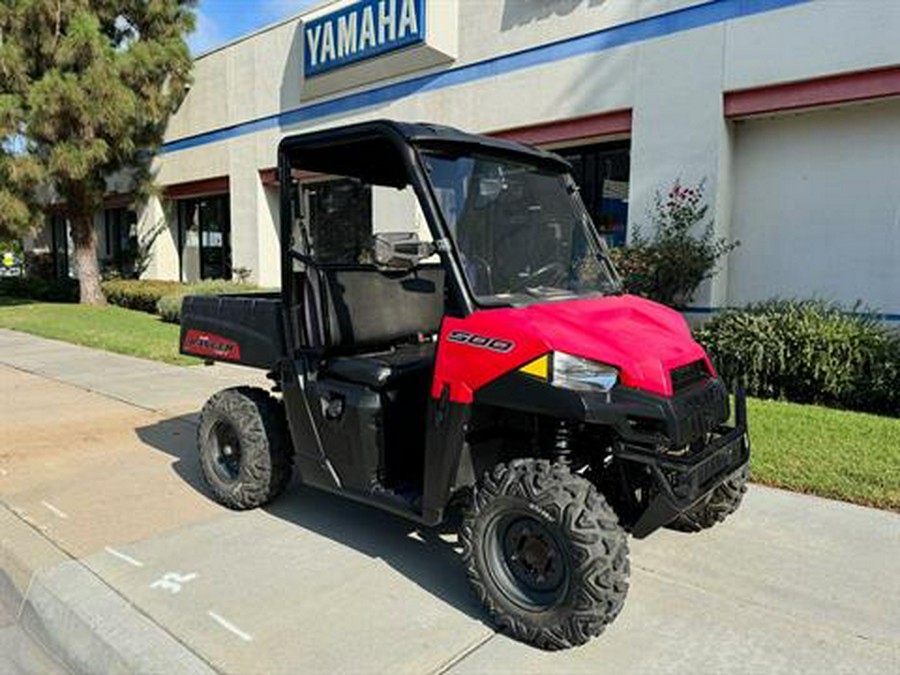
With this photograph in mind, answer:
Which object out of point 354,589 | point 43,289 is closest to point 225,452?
point 354,589

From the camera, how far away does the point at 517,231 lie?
11.0ft

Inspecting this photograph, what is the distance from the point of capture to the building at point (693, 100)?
7949mm

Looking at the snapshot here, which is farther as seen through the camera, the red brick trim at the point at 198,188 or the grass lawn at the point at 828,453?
the red brick trim at the point at 198,188

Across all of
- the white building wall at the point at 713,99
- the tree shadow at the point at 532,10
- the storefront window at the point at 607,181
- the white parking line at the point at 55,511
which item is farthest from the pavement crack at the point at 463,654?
the tree shadow at the point at 532,10

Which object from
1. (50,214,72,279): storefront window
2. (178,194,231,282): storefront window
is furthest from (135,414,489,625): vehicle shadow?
(50,214,72,279): storefront window

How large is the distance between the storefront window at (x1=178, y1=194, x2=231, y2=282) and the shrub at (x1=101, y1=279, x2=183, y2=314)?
175 centimetres

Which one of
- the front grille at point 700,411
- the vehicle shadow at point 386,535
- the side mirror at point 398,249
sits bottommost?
the vehicle shadow at point 386,535

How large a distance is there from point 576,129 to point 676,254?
2.90 meters

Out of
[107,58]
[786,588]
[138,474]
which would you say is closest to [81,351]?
[138,474]

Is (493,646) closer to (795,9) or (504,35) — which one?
(795,9)

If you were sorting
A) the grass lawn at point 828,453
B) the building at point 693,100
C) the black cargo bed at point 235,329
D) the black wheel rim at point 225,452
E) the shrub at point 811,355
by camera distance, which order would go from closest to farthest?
the black cargo bed at point 235,329 → the black wheel rim at point 225,452 → the grass lawn at point 828,453 → the shrub at point 811,355 → the building at point 693,100

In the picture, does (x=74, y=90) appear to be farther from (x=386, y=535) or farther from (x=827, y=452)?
(x=827, y=452)

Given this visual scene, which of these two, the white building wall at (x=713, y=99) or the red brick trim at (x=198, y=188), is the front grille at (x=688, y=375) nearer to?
the white building wall at (x=713, y=99)

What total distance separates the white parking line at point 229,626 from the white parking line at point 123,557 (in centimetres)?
70
